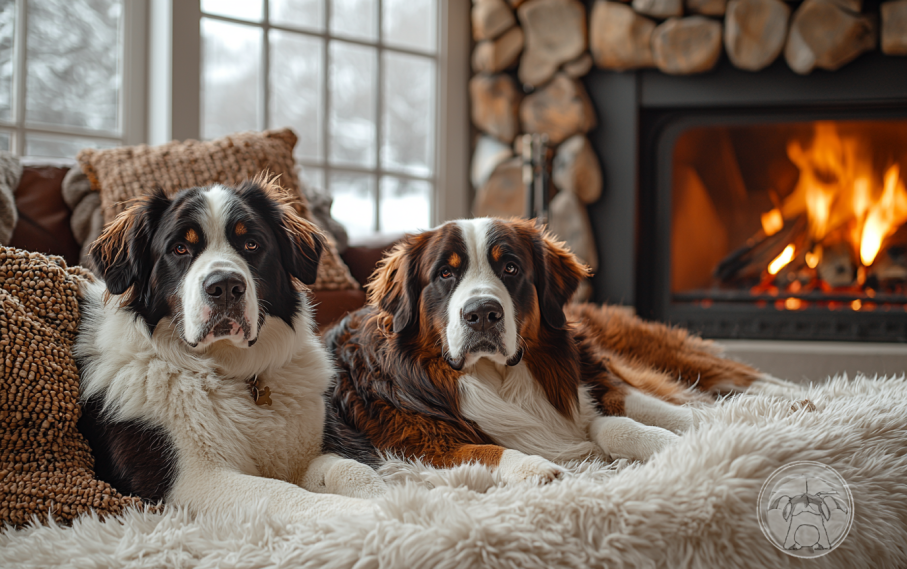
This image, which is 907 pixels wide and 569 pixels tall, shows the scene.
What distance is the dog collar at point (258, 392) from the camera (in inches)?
55.7

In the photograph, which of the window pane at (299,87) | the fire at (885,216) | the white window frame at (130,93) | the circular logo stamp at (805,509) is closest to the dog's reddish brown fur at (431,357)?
the circular logo stamp at (805,509)

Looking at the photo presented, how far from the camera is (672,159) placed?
13.1 ft

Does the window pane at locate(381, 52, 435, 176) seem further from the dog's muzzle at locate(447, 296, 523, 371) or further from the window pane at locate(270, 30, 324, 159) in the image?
the dog's muzzle at locate(447, 296, 523, 371)

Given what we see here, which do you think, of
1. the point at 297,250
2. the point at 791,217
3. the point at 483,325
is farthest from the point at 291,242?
the point at 791,217

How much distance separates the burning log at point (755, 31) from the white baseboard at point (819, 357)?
153 centimetres

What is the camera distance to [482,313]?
143 centimetres

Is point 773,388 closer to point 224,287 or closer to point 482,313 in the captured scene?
point 482,313

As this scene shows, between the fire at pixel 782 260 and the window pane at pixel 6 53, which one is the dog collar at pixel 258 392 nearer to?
the window pane at pixel 6 53

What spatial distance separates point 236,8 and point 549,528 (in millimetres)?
3466

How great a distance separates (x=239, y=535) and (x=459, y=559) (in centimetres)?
37

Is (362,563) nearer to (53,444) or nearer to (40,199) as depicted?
(53,444)

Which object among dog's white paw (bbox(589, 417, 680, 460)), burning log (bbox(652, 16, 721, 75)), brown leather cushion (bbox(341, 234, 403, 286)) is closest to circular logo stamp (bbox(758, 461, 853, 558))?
Answer: dog's white paw (bbox(589, 417, 680, 460))

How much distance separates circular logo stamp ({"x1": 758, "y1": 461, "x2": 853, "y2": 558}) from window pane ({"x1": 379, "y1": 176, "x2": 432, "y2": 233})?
328cm

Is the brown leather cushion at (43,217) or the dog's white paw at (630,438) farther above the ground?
the brown leather cushion at (43,217)
